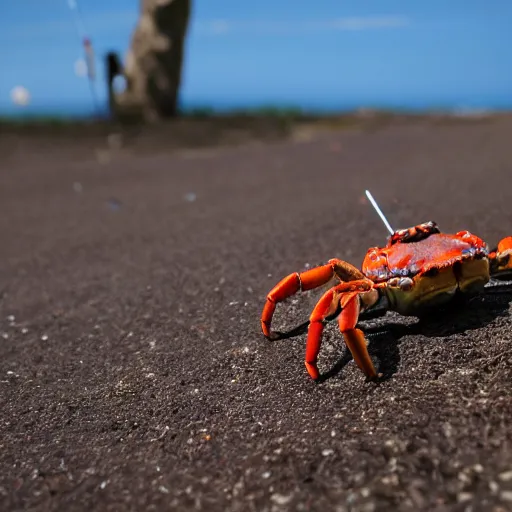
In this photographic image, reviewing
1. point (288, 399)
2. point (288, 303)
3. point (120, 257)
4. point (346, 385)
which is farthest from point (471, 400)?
point (120, 257)

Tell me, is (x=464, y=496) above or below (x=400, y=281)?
below

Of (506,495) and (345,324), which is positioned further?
(345,324)

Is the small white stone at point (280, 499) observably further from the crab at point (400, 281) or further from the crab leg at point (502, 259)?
the crab leg at point (502, 259)

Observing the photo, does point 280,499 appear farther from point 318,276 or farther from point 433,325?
point 433,325

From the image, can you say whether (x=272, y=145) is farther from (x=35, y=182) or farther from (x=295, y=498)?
(x=295, y=498)

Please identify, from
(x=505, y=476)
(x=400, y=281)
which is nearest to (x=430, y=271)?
(x=400, y=281)
